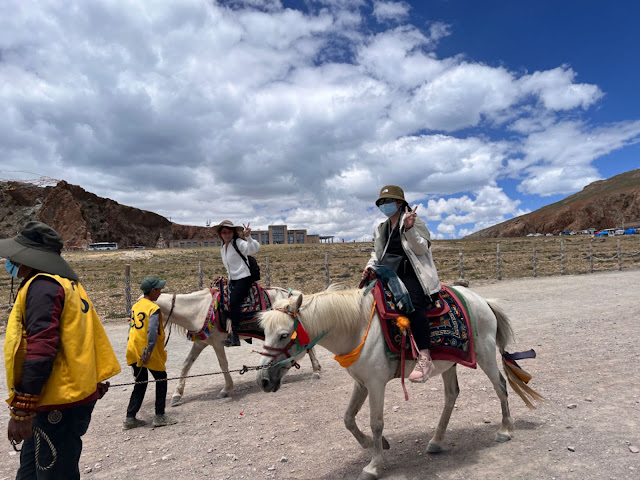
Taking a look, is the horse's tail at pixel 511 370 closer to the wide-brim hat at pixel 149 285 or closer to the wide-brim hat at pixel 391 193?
the wide-brim hat at pixel 391 193

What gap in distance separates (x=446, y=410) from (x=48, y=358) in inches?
138

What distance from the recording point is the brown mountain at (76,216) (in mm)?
90719

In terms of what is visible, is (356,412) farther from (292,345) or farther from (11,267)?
(11,267)

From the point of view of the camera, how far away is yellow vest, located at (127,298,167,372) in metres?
4.75

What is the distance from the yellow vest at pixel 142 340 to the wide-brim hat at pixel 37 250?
2.43 meters

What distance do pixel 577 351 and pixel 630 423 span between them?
2.94m

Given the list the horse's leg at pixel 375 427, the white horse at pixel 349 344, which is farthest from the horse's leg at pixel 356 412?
the horse's leg at pixel 375 427

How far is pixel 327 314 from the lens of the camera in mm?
3396

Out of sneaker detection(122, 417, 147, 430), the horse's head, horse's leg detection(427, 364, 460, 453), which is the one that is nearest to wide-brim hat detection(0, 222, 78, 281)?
the horse's head

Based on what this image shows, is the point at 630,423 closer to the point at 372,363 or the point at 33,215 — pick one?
the point at 372,363

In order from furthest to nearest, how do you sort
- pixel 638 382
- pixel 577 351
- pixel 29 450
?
pixel 577 351 < pixel 638 382 < pixel 29 450

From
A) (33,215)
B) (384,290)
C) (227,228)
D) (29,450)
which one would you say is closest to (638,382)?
(384,290)

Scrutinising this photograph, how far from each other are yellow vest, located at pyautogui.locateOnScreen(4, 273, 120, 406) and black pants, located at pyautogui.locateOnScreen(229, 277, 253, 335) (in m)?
3.35

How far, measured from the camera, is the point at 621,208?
97.4 m
